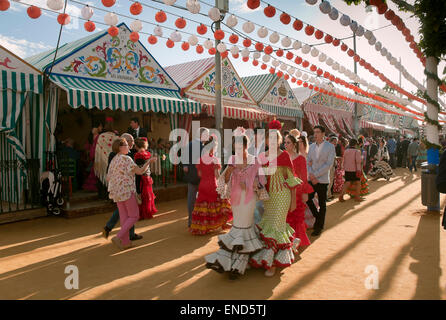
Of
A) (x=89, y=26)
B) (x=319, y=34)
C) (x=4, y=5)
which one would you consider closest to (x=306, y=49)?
(x=319, y=34)

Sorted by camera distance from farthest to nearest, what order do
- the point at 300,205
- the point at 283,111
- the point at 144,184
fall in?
the point at 283,111 → the point at 144,184 → the point at 300,205

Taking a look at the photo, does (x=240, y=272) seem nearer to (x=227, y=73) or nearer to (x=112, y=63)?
(x=112, y=63)

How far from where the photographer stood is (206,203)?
5703 millimetres

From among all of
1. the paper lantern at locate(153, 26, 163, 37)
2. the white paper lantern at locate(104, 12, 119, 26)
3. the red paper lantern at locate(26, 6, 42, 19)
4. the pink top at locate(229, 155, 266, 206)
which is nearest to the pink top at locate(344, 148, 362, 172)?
the pink top at locate(229, 155, 266, 206)

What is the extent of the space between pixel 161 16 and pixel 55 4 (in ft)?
6.28

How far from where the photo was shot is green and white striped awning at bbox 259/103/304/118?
46.9ft

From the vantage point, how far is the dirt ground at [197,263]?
3418 mm

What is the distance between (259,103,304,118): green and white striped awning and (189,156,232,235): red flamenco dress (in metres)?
8.90

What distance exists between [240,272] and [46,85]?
6.16 meters

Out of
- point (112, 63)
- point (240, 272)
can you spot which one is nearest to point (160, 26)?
point (112, 63)

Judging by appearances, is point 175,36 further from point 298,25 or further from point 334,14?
point 334,14

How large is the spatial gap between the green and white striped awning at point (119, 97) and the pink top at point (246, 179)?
15.6 ft
